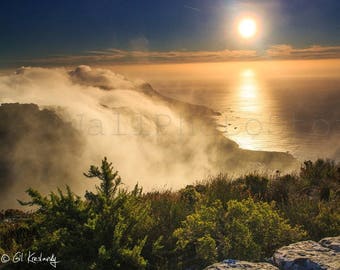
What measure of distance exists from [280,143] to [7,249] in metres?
199

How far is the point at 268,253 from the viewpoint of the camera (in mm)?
6164

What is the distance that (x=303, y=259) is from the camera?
15.6ft

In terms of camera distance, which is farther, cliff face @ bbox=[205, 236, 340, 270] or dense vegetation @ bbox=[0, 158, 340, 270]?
dense vegetation @ bbox=[0, 158, 340, 270]

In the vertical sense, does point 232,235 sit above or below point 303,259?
below

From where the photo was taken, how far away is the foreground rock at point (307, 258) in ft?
15.0
